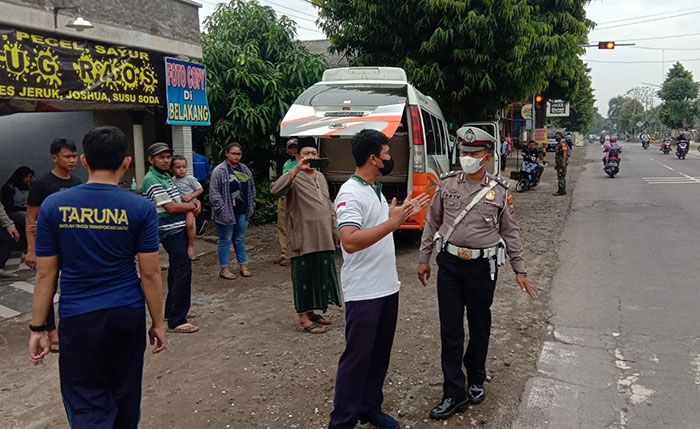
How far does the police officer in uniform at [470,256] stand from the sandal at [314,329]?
166 centimetres

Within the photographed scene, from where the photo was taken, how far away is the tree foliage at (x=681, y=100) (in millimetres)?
57469

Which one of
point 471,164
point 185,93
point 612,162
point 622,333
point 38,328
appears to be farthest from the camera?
point 612,162

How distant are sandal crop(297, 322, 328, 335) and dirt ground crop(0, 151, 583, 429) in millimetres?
77

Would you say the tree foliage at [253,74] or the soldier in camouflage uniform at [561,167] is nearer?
the tree foliage at [253,74]

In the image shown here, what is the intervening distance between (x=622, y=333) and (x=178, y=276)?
153 inches

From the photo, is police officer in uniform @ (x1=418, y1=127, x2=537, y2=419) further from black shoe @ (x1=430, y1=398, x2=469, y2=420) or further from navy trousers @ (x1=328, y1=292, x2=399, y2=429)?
navy trousers @ (x1=328, y1=292, x2=399, y2=429)

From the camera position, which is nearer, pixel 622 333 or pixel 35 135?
pixel 622 333

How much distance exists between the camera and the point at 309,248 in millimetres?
4969

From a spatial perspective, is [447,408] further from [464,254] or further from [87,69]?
[87,69]

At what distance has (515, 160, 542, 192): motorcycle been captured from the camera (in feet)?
51.8

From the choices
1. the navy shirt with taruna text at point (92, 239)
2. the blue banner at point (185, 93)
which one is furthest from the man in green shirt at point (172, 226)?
the blue banner at point (185, 93)

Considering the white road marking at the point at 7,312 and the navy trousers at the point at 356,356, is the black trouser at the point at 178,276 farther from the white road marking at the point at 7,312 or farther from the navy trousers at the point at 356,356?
the navy trousers at the point at 356,356

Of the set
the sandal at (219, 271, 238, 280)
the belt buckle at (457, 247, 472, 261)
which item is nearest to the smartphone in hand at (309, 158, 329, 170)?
the belt buckle at (457, 247, 472, 261)

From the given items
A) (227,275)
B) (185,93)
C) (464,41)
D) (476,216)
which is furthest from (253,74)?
(476,216)
